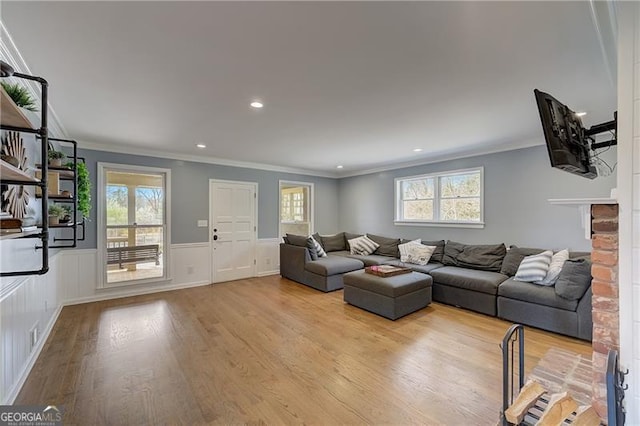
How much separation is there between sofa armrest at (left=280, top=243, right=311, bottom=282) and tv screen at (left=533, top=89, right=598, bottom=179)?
4.09m

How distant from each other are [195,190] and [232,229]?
1032 mm

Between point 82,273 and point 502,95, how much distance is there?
578 cm

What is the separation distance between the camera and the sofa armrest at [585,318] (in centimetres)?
282

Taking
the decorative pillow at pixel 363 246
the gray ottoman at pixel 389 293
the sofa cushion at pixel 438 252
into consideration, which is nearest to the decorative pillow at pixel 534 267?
the gray ottoman at pixel 389 293

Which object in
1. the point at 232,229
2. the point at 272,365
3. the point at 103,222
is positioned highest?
the point at 103,222

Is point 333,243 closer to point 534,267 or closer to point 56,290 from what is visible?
point 534,267

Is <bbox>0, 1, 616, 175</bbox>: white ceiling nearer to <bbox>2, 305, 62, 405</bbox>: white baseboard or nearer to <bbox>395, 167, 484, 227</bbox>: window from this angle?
<bbox>395, 167, 484, 227</bbox>: window

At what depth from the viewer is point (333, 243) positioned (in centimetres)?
647

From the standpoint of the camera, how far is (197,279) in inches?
203

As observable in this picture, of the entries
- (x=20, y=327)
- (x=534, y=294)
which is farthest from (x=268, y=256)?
(x=534, y=294)

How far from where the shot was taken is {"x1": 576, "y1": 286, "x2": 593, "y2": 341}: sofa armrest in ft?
9.27

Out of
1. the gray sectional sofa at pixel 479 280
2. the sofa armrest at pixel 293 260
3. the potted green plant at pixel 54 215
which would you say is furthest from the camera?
the sofa armrest at pixel 293 260

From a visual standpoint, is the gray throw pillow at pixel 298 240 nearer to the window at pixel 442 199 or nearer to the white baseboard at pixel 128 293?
the white baseboard at pixel 128 293

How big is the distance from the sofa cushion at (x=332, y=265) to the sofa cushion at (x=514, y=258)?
7.50ft
